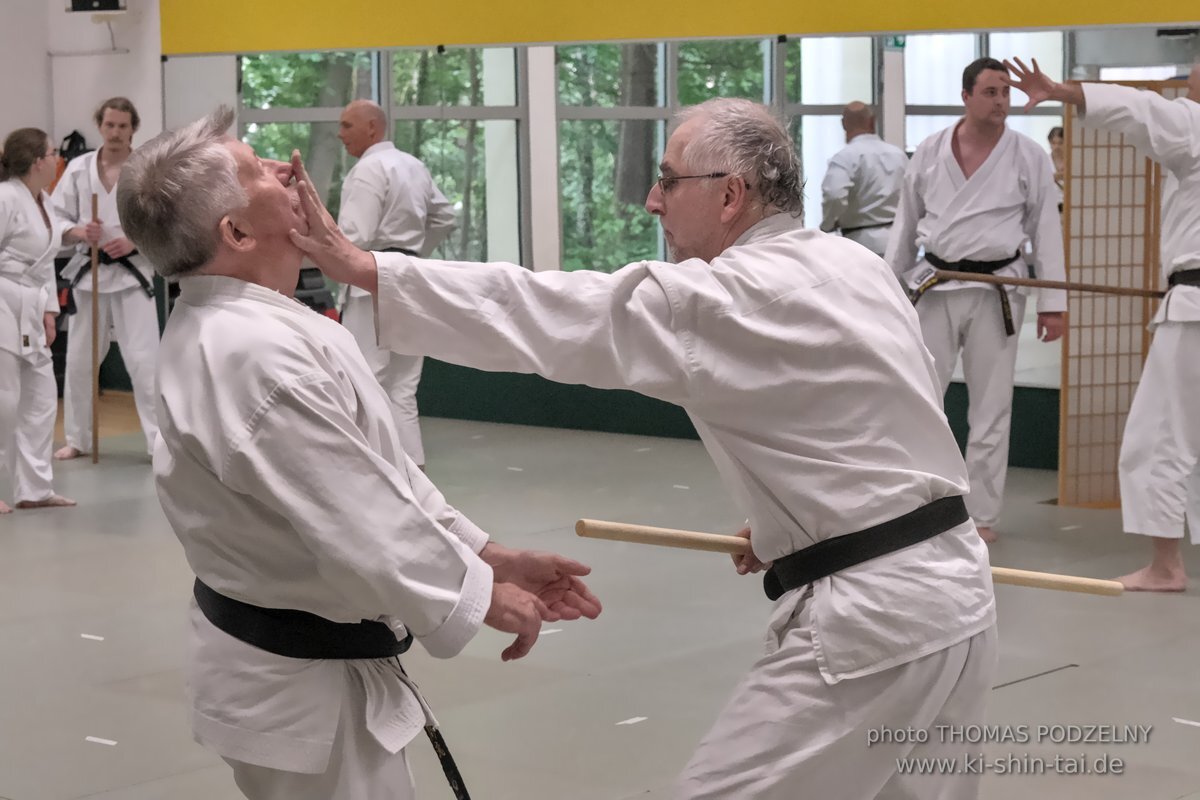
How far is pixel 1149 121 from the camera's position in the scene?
4.83m

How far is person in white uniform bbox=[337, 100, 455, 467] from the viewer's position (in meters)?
7.21

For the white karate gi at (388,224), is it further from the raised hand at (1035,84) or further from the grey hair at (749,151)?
the grey hair at (749,151)

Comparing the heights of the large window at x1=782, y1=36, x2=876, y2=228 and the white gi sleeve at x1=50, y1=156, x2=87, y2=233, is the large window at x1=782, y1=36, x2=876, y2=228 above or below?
above

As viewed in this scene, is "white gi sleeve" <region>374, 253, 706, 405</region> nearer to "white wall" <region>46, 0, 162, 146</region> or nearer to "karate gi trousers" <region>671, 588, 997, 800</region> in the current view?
"karate gi trousers" <region>671, 588, 997, 800</region>

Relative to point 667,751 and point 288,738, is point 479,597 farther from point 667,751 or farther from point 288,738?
point 667,751

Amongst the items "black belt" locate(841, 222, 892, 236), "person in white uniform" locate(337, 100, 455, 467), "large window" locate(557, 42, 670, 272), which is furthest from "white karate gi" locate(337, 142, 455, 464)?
"black belt" locate(841, 222, 892, 236)

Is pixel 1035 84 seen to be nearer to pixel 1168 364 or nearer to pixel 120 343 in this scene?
pixel 1168 364

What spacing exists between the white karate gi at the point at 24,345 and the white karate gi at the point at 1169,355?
4.36 meters

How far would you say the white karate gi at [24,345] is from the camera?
22.1 feet

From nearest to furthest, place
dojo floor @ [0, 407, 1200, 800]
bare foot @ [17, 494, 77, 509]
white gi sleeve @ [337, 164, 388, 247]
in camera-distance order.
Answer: dojo floor @ [0, 407, 1200, 800], bare foot @ [17, 494, 77, 509], white gi sleeve @ [337, 164, 388, 247]

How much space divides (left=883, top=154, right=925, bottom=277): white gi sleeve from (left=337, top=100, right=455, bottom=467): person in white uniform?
2.25 metres

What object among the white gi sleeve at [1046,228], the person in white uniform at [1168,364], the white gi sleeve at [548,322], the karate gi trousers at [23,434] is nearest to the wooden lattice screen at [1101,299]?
the white gi sleeve at [1046,228]

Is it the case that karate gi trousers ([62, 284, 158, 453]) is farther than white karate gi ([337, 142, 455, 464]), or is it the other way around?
karate gi trousers ([62, 284, 158, 453])

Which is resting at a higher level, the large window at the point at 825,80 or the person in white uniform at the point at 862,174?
the large window at the point at 825,80
